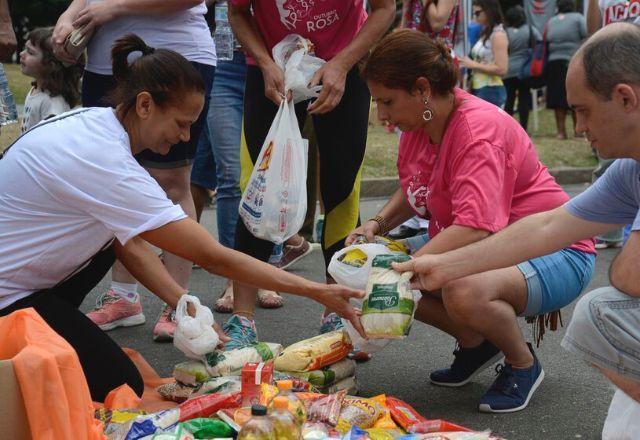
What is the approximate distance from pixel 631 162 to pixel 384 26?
4.90 ft

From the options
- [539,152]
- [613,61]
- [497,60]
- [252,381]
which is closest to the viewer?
[613,61]

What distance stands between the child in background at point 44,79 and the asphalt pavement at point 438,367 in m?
1.20

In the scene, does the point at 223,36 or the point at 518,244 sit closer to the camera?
the point at 518,244

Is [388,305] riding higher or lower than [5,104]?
lower

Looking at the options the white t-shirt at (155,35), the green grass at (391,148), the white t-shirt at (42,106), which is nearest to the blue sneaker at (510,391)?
the white t-shirt at (155,35)

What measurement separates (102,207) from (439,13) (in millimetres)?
4208

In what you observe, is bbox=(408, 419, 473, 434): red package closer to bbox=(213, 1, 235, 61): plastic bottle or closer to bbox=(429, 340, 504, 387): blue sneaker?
bbox=(429, 340, 504, 387): blue sneaker

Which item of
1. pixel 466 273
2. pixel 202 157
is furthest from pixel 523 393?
pixel 202 157

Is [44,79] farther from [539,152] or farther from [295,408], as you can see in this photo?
[539,152]

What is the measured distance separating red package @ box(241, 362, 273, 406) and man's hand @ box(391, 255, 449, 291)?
545 mm

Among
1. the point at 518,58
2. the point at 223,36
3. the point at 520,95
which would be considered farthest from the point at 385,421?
the point at 520,95

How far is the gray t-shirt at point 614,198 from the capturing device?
2677mm

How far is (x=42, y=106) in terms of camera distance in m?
5.35

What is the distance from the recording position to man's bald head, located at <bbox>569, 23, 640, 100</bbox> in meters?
2.40
